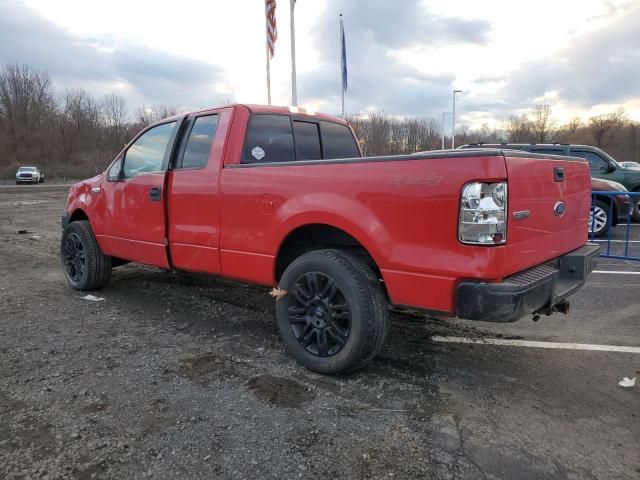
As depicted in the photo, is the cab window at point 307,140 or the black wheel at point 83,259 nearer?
the cab window at point 307,140

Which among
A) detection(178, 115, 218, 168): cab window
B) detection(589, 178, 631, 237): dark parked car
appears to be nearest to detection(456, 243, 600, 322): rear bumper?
detection(178, 115, 218, 168): cab window

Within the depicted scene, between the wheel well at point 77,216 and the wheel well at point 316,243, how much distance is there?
3324mm

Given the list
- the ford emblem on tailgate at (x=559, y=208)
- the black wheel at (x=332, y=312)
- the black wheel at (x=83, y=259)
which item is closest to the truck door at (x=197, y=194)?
the black wheel at (x=332, y=312)

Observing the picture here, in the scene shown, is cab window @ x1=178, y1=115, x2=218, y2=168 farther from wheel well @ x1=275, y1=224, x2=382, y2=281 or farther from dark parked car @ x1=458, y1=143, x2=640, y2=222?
dark parked car @ x1=458, y1=143, x2=640, y2=222

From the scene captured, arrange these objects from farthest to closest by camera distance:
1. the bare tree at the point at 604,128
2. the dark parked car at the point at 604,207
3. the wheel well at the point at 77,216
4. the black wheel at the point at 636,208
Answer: the bare tree at the point at 604,128
the black wheel at the point at 636,208
the dark parked car at the point at 604,207
the wheel well at the point at 77,216

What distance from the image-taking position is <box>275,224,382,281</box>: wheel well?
349 centimetres

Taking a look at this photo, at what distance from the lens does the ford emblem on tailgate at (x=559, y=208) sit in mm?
3202

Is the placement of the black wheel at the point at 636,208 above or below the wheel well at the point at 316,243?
below

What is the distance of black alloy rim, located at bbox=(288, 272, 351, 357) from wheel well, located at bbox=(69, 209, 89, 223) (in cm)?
370

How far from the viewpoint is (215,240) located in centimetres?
406

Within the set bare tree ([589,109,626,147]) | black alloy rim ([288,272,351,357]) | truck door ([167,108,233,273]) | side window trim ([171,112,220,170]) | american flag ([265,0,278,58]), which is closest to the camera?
black alloy rim ([288,272,351,357])

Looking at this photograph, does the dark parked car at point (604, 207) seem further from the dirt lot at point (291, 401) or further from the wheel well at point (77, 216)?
the wheel well at point (77, 216)

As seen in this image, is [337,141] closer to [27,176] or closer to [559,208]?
[559,208]

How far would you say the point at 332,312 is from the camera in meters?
3.31
